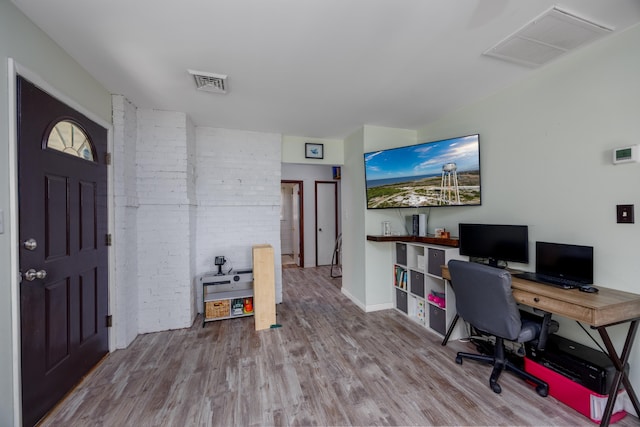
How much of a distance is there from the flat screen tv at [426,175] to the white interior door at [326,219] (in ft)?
9.50

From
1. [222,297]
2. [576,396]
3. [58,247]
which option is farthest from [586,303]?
[58,247]

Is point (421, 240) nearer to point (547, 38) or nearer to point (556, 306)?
point (556, 306)

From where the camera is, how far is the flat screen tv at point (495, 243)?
223cm

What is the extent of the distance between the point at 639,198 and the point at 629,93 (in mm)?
694

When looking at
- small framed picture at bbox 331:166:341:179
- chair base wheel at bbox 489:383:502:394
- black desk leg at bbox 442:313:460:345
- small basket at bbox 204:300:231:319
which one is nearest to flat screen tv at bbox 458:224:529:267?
black desk leg at bbox 442:313:460:345

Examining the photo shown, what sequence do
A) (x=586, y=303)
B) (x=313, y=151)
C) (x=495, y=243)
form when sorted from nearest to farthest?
(x=586, y=303)
(x=495, y=243)
(x=313, y=151)

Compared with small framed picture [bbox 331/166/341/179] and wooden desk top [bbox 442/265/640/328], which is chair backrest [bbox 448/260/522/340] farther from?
small framed picture [bbox 331/166/341/179]

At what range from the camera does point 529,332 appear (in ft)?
6.19

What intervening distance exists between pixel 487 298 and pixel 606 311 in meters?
0.60

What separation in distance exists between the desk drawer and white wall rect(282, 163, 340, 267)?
14.6 ft

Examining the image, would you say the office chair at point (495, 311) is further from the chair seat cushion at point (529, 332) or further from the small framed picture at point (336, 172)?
the small framed picture at point (336, 172)

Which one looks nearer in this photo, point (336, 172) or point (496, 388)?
point (496, 388)

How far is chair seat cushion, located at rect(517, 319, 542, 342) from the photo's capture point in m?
1.87

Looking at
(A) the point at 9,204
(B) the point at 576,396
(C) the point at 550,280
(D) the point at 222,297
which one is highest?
(A) the point at 9,204
